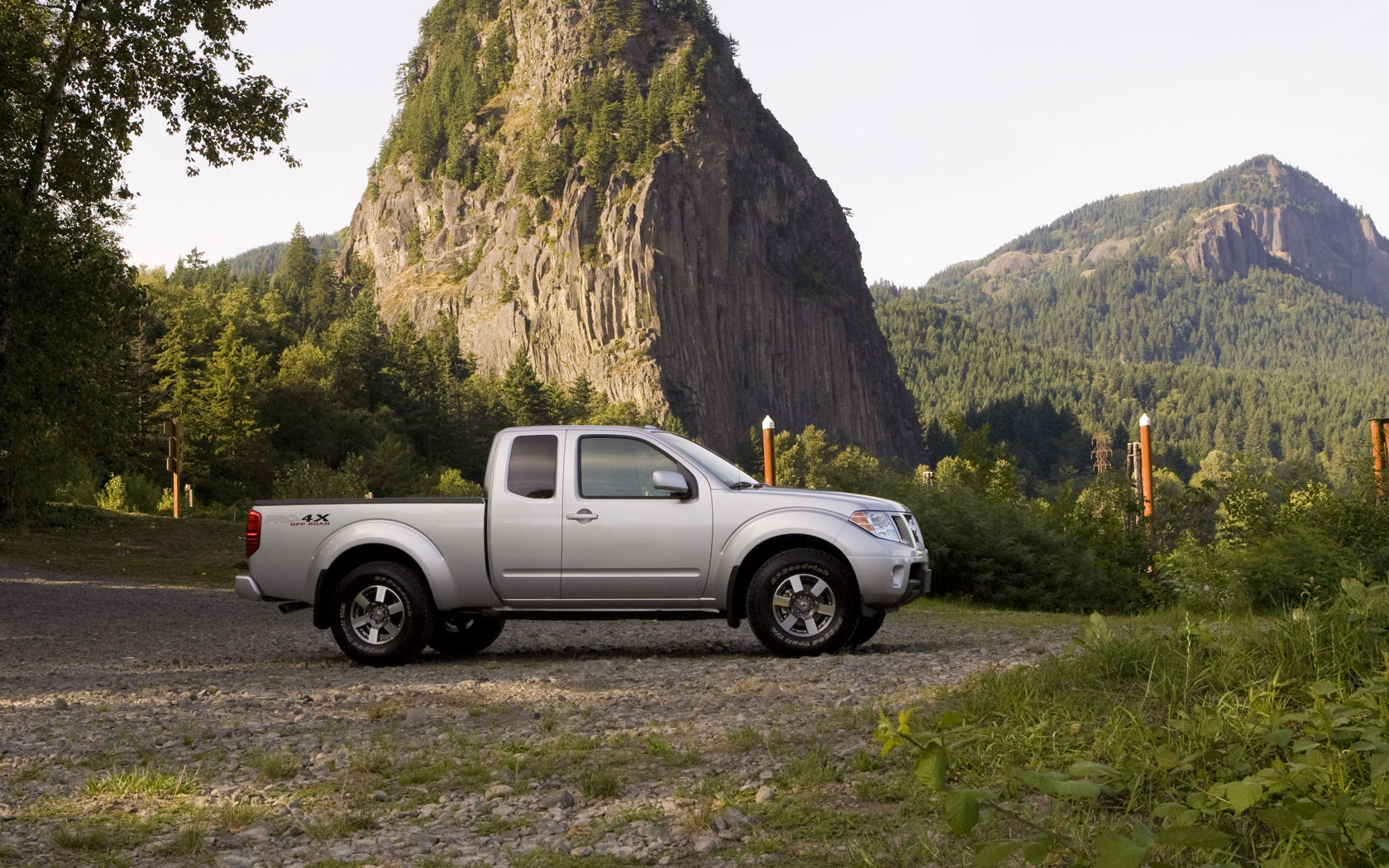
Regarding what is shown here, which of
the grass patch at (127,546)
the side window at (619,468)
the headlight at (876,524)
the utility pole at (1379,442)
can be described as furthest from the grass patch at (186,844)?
the grass patch at (127,546)

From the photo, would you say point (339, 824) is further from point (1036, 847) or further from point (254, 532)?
point (254, 532)

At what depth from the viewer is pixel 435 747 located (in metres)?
6.70

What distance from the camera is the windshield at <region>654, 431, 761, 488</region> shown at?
34.0 ft

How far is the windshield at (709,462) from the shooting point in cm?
1038

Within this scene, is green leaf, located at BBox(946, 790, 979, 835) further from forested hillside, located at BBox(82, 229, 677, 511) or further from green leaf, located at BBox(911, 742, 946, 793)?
forested hillside, located at BBox(82, 229, 677, 511)

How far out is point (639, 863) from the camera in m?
4.66

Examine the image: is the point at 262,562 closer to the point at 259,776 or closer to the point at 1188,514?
the point at 259,776

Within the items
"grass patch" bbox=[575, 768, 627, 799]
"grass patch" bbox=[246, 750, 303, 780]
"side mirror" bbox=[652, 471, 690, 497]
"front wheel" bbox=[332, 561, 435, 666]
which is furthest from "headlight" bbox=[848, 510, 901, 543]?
"grass patch" bbox=[246, 750, 303, 780]

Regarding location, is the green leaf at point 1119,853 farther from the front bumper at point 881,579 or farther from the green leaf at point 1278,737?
the front bumper at point 881,579

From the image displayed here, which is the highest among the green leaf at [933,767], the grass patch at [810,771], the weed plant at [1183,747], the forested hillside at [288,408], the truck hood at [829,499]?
the forested hillside at [288,408]

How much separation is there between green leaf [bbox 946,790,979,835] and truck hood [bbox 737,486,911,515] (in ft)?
22.8

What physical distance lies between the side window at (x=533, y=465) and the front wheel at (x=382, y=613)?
115 centimetres

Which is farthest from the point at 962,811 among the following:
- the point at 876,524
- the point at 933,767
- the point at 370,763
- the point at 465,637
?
the point at 465,637

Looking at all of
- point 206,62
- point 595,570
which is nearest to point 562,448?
point 595,570
